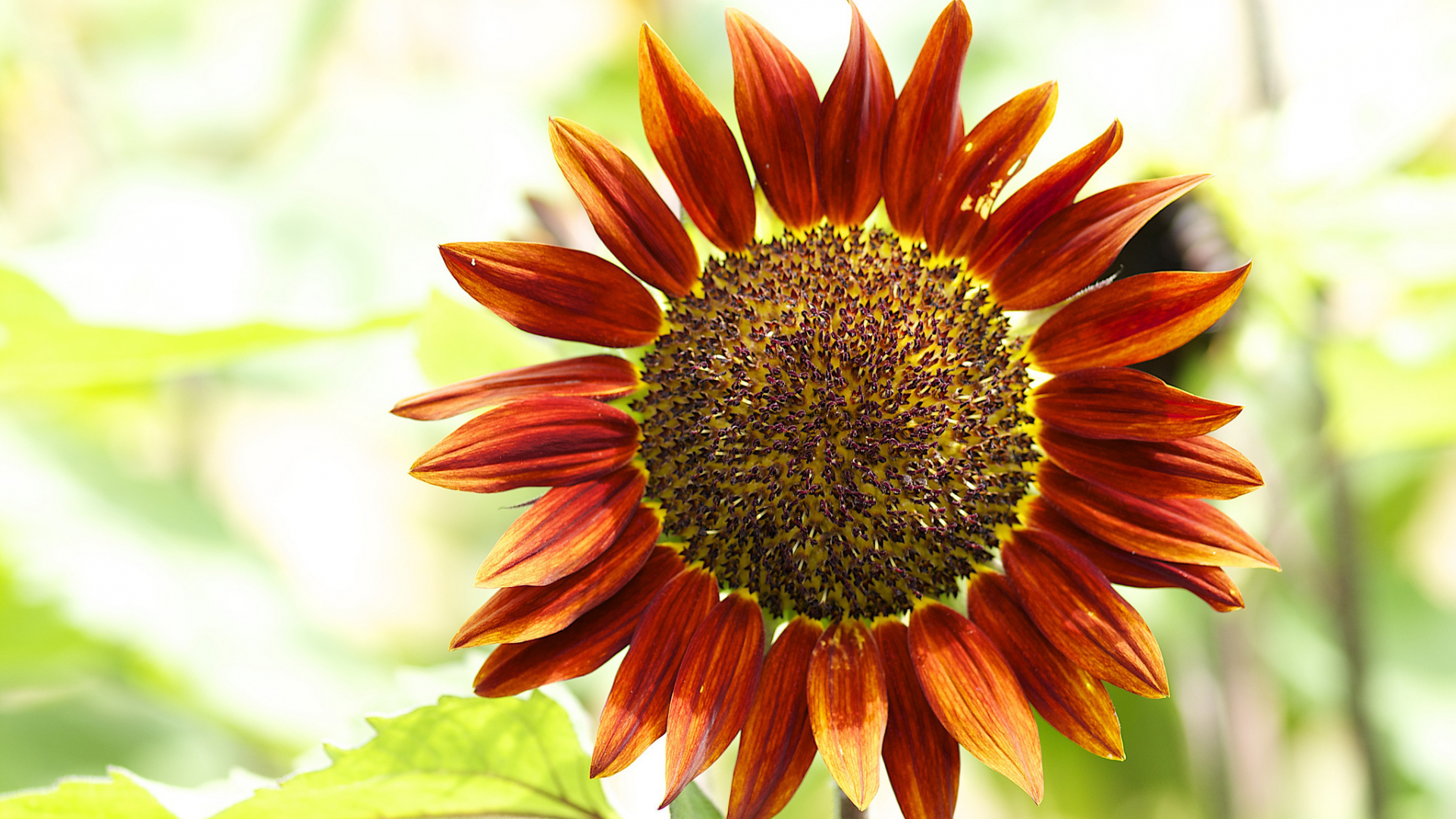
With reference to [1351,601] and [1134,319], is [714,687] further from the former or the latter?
[1351,601]

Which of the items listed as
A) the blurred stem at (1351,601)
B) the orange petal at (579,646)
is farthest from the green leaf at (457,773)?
the blurred stem at (1351,601)

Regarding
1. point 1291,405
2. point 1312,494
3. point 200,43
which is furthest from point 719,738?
point 200,43

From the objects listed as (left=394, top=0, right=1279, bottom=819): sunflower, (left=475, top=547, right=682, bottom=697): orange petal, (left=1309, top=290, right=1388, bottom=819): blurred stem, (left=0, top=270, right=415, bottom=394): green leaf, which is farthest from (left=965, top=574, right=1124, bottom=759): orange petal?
(left=1309, top=290, right=1388, bottom=819): blurred stem

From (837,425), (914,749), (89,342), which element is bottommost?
(914,749)

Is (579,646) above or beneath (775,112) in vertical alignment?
beneath

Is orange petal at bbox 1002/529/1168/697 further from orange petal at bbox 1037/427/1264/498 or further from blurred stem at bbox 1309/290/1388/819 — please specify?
blurred stem at bbox 1309/290/1388/819

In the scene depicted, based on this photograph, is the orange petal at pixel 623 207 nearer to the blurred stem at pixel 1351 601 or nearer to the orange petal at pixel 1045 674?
the orange petal at pixel 1045 674

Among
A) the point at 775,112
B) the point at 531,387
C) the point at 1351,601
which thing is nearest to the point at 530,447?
the point at 531,387
